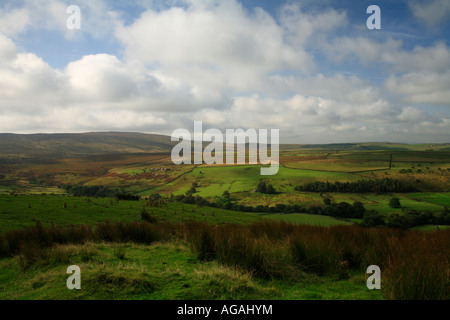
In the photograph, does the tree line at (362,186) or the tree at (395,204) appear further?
the tree line at (362,186)

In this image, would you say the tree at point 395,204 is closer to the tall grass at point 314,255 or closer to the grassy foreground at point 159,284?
the tall grass at point 314,255

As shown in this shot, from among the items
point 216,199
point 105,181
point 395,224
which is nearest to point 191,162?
point 105,181

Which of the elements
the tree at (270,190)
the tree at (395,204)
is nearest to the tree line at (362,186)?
the tree at (270,190)

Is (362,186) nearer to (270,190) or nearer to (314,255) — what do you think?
(270,190)

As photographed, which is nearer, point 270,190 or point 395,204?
point 395,204

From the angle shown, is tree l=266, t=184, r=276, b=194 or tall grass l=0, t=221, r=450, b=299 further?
tree l=266, t=184, r=276, b=194

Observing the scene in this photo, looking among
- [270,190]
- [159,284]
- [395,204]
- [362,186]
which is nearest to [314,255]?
[159,284]

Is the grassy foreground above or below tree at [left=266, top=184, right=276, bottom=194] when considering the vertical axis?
above

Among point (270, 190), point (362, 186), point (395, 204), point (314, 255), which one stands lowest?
point (270, 190)

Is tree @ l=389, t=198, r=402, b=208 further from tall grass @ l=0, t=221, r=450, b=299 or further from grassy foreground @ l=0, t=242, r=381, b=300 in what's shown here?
grassy foreground @ l=0, t=242, r=381, b=300

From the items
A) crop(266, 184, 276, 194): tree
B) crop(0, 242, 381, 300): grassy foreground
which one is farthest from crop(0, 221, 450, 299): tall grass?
crop(266, 184, 276, 194): tree

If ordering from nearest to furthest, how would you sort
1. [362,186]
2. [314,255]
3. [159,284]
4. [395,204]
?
[159,284] < [314,255] < [395,204] < [362,186]

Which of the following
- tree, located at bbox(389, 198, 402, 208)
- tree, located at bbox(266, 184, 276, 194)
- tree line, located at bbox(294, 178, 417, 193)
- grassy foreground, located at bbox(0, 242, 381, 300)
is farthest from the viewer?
tree, located at bbox(266, 184, 276, 194)

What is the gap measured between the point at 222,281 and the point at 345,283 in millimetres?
2905
